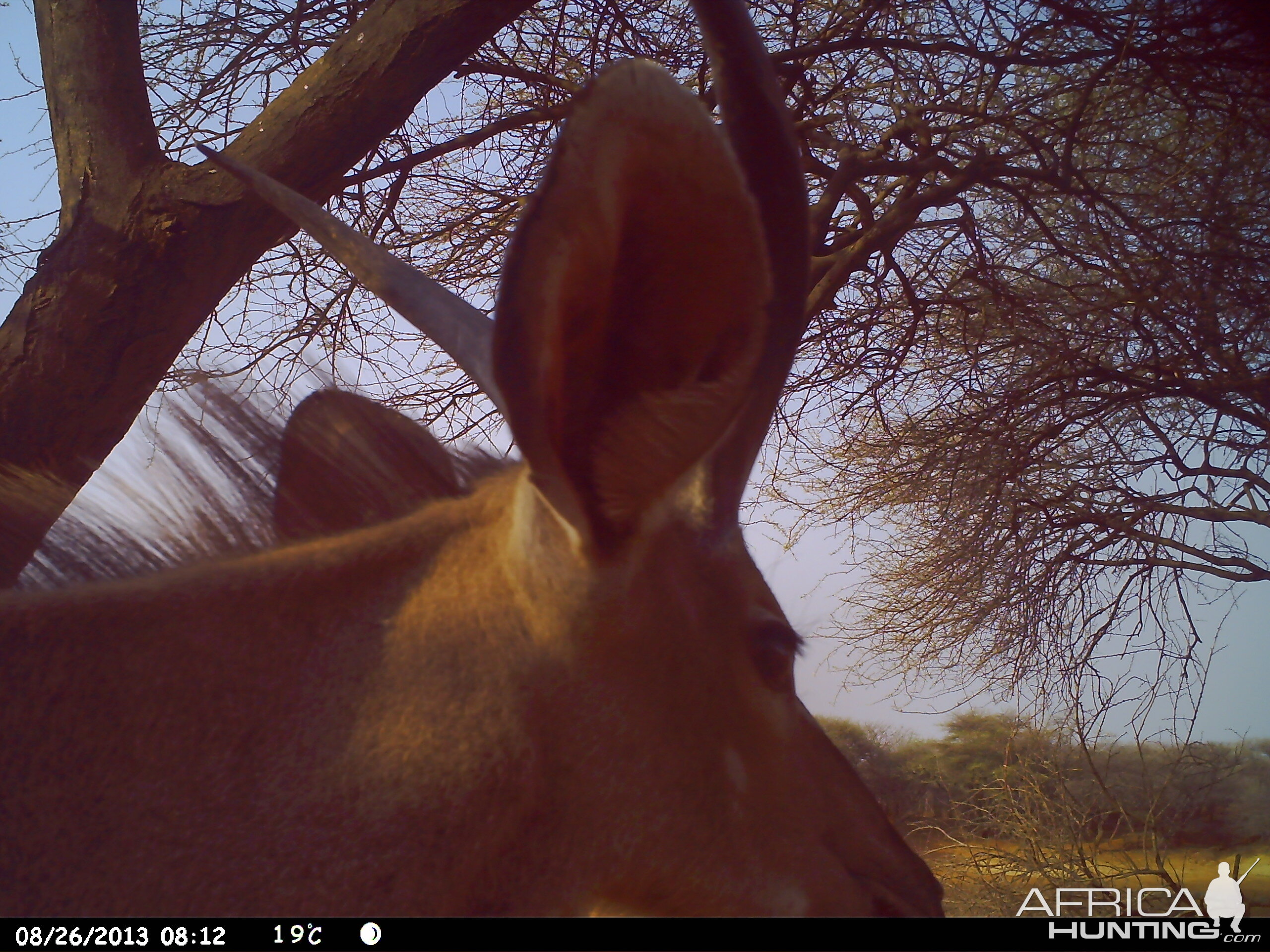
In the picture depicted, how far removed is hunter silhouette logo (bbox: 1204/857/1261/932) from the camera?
10.1 ft

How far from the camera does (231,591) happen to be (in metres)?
1.36

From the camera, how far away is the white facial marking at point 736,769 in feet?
4.72

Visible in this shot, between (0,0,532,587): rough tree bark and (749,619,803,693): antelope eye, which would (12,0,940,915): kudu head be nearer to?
(749,619,803,693): antelope eye

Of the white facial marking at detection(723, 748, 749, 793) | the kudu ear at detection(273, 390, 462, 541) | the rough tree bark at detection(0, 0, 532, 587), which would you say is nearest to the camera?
the white facial marking at detection(723, 748, 749, 793)

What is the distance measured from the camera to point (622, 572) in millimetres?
1308

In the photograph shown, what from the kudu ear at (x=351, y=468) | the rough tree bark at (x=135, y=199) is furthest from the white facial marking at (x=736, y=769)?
the rough tree bark at (x=135, y=199)

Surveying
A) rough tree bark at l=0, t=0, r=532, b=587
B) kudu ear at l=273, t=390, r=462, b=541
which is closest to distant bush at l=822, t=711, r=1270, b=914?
kudu ear at l=273, t=390, r=462, b=541

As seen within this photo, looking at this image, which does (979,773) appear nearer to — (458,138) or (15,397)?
(458,138)

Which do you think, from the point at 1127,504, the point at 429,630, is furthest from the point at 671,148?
the point at 1127,504

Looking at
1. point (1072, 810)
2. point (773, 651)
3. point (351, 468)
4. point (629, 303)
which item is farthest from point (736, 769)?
point (1072, 810)

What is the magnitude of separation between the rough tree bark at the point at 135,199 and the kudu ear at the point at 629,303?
1786mm

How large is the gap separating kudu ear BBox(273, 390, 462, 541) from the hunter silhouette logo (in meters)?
2.95

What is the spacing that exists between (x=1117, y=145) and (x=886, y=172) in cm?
116

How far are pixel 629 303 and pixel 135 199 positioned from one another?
7.44 ft
